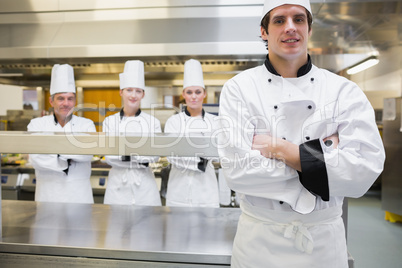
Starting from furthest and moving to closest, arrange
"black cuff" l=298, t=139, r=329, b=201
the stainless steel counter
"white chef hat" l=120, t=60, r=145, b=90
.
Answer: "white chef hat" l=120, t=60, r=145, b=90 < the stainless steel counter < "black cuff" l=298, t=139, r=329, b=201

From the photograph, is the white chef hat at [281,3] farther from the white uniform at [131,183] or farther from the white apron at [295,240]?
Answer: the white uniform at [131,183]

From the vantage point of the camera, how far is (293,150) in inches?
33.8

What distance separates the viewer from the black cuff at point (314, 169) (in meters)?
0.83

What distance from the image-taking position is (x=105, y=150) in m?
1.15

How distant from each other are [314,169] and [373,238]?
130 inches

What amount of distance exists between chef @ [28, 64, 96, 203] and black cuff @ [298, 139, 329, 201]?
5.72 feet

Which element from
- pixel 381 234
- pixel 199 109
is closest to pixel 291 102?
pixel 199 109

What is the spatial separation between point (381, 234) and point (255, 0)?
3.09m

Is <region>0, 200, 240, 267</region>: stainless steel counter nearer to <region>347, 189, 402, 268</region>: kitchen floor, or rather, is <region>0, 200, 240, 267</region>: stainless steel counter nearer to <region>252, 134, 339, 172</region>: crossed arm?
<region>252, 134, 339, 172</region>: crossed arm

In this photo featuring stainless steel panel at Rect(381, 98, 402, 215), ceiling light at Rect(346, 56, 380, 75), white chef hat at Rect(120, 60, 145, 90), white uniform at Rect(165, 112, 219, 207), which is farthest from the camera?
ceiling light at Rect(346, 56, 380, 75)

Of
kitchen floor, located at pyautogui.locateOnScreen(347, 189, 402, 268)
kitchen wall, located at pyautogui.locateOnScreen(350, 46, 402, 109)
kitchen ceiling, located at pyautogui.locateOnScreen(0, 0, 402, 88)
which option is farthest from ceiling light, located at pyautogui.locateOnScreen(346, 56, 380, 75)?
kitchen floor, located at pyautogui.locateOnScreen(347, 189, 402, 268)

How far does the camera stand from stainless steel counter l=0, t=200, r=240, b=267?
→ 43.0 inches

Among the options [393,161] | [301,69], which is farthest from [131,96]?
[393,161]

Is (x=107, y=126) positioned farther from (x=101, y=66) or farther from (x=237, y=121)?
(x=237, y=121)
